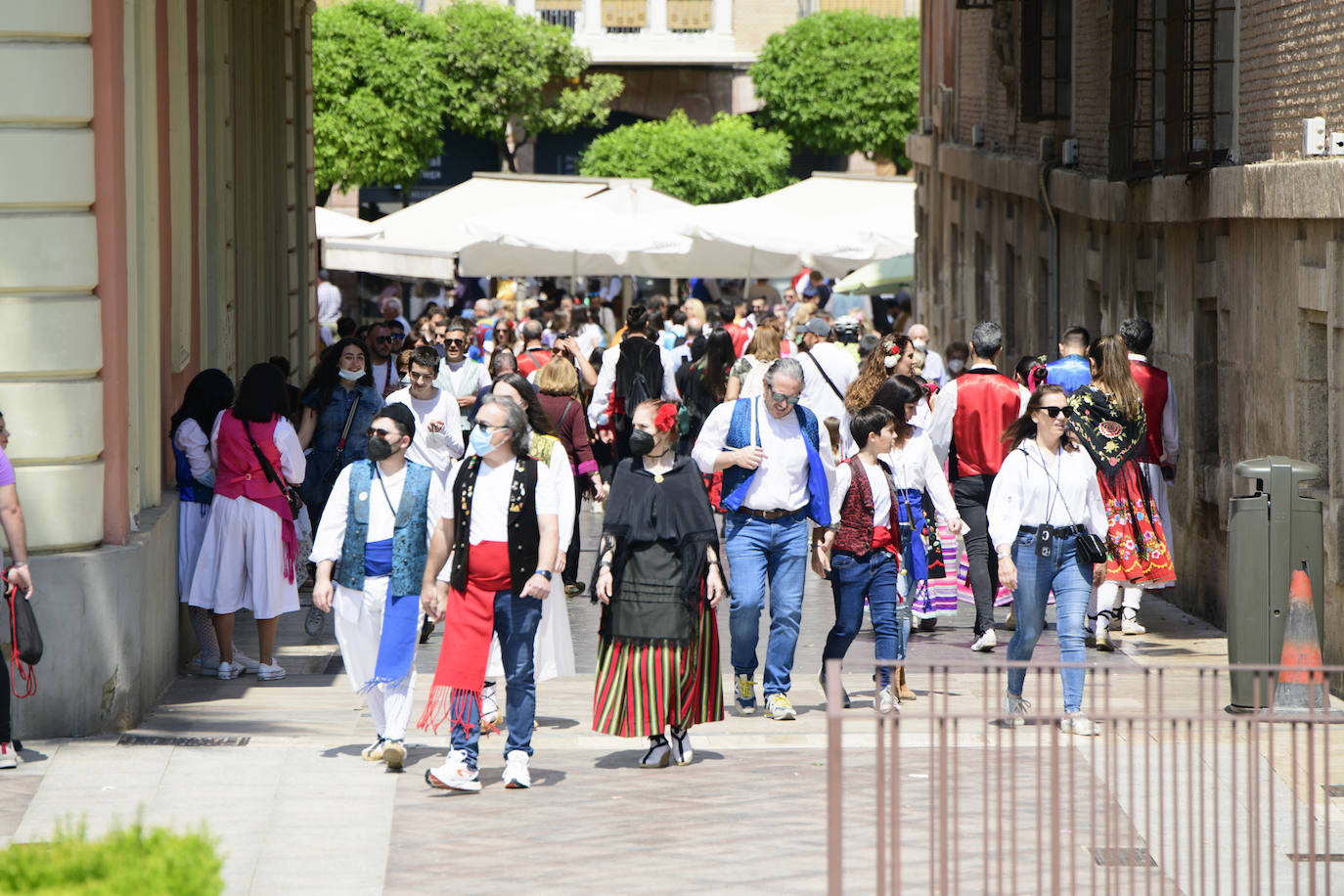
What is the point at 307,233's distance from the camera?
22156 mm

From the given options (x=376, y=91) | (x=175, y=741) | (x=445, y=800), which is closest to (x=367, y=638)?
(x=445, y=800)

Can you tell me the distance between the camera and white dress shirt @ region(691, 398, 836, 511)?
10.0 m

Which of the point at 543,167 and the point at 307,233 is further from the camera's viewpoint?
the point at 543,167

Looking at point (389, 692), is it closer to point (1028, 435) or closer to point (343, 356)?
point (1028, 435)

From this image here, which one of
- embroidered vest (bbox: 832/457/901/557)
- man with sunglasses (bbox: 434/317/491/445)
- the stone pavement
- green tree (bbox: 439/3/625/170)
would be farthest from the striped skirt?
green tree (bbox: 439/3/625/170)

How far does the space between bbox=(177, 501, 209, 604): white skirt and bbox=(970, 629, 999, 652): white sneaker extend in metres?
4.41

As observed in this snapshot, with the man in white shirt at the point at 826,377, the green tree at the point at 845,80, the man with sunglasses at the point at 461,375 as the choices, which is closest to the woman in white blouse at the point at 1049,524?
the man in white shirt at the point at 826,377

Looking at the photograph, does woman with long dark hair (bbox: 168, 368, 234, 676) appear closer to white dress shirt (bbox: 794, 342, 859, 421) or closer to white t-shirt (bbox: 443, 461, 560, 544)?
white t-shirt (bbox: 443, 461, 560, 544)

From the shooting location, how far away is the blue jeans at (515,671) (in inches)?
333

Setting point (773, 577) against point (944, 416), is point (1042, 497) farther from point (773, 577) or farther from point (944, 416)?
point (944, 416)

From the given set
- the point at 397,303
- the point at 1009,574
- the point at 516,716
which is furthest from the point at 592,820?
the point at 397,303

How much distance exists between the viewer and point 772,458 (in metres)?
10.0

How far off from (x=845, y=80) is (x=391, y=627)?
141ft

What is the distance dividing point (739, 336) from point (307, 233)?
15.7ft
